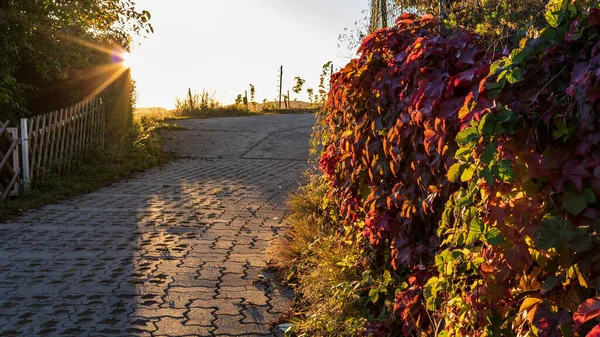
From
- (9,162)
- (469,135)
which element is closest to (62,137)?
(9,162)

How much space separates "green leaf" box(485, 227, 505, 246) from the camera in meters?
2.16

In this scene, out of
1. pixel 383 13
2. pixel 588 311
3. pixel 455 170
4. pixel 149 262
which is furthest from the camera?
pixel 383 13

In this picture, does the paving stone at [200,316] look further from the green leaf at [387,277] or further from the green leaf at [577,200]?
the green leaf at [577,200]

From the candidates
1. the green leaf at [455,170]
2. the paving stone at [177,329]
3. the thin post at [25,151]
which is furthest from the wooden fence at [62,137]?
the green leaf at [455,170]

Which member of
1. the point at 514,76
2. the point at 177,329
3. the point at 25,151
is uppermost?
the point at 514,76

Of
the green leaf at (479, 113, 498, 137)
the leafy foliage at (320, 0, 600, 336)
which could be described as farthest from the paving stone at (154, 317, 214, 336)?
the green leaf at (479, 113, 498, 137)

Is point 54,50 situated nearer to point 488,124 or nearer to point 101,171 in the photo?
point 101,171

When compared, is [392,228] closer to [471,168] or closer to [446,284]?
[446,284]

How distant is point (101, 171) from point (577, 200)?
39.3 feet

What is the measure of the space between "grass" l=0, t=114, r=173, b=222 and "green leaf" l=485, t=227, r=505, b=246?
7.92m

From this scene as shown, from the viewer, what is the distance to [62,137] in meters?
12.3

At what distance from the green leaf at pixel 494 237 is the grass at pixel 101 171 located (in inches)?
312

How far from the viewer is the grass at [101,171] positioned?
388 inches

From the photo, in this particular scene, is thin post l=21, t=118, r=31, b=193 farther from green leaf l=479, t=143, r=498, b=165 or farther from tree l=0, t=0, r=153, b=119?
green leaf l=479, t=143, r=498, b=165
